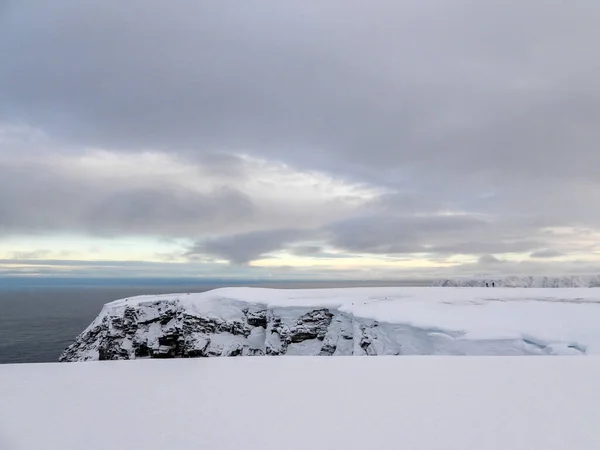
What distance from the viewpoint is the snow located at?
973cm

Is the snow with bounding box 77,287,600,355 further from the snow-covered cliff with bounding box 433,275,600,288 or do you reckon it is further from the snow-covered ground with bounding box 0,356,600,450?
the snow-covered cliff with bounding box 433,275,600,288

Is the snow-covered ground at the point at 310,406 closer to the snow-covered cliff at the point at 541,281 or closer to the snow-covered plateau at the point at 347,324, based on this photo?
the snow-covered plateau at the point at 347,324

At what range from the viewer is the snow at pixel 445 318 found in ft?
31.9

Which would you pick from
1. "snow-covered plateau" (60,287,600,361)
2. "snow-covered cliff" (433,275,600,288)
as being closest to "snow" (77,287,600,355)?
"snow-covered plateau" (60,287,600,361)

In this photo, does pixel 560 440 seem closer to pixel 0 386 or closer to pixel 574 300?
pixel 0 386

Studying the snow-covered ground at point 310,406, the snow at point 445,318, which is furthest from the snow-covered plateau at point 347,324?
the snow-covered ground at point 310,406

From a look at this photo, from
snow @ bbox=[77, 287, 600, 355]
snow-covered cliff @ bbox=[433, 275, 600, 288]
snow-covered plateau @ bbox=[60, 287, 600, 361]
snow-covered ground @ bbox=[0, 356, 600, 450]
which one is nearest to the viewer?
snow-covered ground @ bbox=[0, 356, 600, 450]

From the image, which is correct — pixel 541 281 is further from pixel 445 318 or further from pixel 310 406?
pixel 310 406

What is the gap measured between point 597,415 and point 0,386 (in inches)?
319

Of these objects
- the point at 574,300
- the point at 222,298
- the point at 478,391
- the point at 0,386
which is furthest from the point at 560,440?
the point at 222,298

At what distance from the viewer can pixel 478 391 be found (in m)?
5.05

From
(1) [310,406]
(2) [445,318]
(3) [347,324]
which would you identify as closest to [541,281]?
(3) [347,324]

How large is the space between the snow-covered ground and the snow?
2.98m

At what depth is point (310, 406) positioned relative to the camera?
15.0ft
